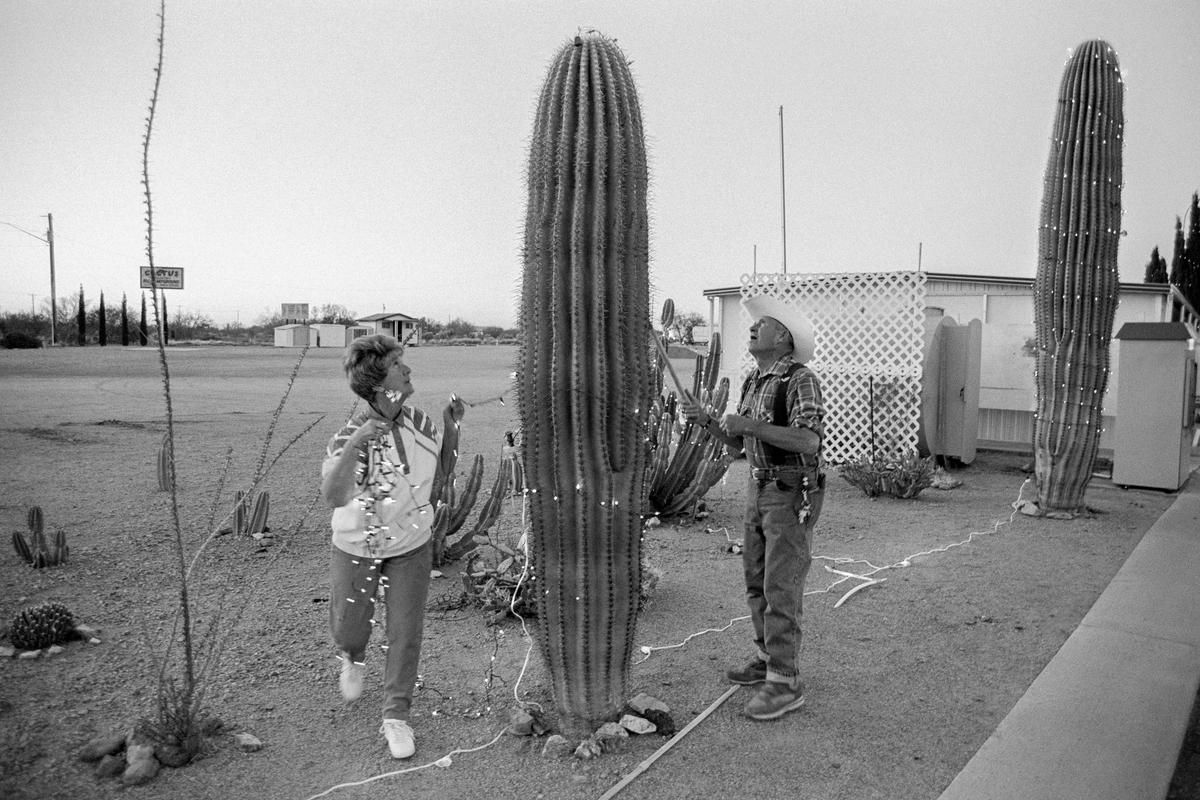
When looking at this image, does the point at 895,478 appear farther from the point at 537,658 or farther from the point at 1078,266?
the point at 537,658

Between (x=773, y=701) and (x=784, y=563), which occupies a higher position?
(x=784, y=563)

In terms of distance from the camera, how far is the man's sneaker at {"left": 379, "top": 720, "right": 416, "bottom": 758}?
337 centimetres

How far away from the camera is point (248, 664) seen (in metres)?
4.36

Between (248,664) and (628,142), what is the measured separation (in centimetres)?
310

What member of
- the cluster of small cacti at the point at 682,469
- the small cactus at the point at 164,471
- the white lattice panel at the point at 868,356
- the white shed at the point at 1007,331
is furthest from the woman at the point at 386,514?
the white shed at the point at 1007,331

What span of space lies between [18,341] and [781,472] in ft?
154

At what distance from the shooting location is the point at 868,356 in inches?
478

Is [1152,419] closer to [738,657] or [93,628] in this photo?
[738,657]

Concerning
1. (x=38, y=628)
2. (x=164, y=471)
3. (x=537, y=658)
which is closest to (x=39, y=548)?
(x=38, y=628)

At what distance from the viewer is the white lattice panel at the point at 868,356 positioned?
1167cm

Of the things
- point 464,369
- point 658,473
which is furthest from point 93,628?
point 464,369

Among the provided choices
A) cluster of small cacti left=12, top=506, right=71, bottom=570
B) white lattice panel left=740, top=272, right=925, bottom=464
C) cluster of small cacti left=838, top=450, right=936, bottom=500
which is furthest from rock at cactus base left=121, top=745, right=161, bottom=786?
white lattice panel left=740, top=272, right=925, bottom=464

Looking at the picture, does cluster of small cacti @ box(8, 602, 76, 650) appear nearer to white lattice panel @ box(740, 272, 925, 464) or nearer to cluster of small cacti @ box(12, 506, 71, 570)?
cluster of small cacti @ box(12, 506, 71, 570)

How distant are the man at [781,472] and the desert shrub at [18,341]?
4539 centimetres
